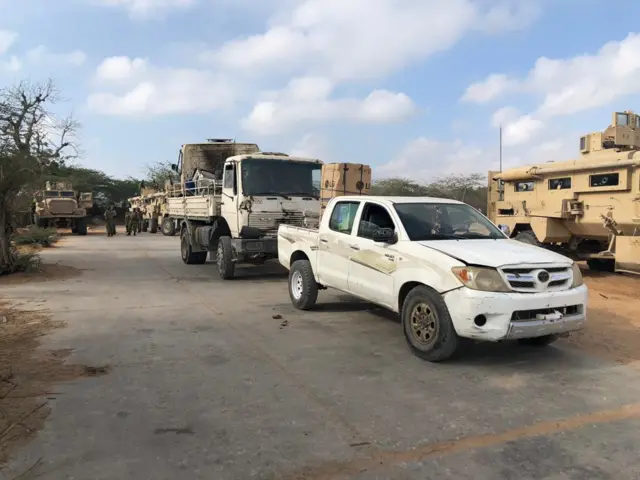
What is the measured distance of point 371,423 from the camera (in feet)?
13.6

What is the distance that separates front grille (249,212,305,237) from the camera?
11523mm

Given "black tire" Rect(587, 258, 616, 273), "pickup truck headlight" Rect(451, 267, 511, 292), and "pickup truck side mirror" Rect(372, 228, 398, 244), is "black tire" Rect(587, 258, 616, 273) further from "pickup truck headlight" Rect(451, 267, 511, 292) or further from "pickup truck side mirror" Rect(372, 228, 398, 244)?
"pickup truck headlight" Rect(451, 267, 511, 292)

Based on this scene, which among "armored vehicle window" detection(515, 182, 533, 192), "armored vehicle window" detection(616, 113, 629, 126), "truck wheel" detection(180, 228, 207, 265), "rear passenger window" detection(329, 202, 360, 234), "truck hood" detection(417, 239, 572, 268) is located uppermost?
"armored vehicle window" detection(616, 113, 629, 126)

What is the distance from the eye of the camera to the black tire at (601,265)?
13.8 m

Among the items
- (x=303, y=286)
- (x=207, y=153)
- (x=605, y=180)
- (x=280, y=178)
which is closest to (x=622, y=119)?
(x=605, y=180)

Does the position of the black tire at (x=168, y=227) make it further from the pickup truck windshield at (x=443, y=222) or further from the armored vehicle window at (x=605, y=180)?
the pickup truck windshield at (x=443, y=222)

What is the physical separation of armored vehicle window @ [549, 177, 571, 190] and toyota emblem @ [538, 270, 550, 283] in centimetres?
807

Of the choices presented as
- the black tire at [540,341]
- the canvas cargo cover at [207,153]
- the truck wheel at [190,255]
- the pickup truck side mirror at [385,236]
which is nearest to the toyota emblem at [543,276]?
the black tire at [540,341]

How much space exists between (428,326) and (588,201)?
8.13 metres

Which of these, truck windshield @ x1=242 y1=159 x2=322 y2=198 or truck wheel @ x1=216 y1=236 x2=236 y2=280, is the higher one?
truck windshield @ x1=242 y1=159 x2=322 y2=198

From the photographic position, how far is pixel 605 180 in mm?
11547

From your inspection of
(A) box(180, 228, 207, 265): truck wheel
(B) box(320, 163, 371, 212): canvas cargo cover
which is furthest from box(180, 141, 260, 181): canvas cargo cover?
(B) box(320, 163, 371, 212): canvas cargo cover

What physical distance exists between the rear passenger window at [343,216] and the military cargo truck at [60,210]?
27334 millimetres

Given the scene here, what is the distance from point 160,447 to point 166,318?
14.3 ft
